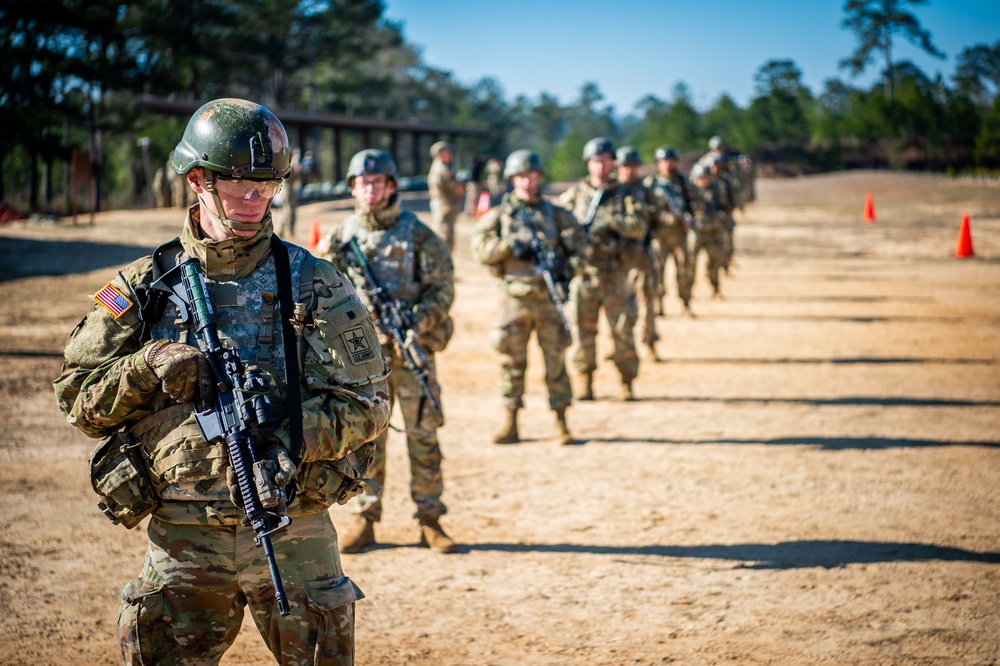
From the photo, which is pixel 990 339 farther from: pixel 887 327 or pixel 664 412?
pixel 664 412

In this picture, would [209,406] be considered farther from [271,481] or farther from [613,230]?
[613,230]

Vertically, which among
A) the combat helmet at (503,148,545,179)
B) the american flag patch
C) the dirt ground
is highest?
the combat helmet at (503,148,545,179)

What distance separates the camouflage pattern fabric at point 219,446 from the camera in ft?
10.2

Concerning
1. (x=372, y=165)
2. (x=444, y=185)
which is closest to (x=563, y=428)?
(x=372, y=165)

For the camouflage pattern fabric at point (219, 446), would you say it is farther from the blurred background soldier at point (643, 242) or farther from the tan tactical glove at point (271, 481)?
the blurred background soldier at point (643, 242)

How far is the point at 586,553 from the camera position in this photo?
6.46m

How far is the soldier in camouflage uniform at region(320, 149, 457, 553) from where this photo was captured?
6.38m

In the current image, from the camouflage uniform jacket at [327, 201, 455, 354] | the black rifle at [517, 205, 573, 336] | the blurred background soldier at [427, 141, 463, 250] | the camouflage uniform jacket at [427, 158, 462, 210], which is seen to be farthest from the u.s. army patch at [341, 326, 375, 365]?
the camouflage uniform jacket at [427, 158, 462, 210]

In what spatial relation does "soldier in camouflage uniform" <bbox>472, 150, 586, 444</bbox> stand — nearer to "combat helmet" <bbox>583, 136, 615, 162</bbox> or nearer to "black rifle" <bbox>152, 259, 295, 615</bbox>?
"combat helmet" <bbox>583, 136, 615, 162</bbox>

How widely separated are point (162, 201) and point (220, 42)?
13447 millimetres

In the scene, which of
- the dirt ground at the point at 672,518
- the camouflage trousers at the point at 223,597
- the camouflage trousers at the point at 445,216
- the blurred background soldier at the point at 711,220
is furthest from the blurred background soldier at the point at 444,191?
the camouflage trousers at the point at 223,597

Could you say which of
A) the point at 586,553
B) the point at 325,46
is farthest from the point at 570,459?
the point at 325,46

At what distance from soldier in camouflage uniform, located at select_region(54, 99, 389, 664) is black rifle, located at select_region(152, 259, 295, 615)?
0.04 meters

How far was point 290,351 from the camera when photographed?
10.3ft
